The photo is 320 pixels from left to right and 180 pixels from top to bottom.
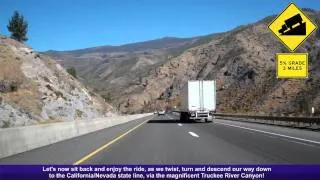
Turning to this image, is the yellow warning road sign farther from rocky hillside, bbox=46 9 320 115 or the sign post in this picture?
rocky hillside, bbox=46 9 320 115

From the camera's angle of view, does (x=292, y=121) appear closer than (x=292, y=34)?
No

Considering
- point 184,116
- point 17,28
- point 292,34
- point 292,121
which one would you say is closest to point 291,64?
point 292,34

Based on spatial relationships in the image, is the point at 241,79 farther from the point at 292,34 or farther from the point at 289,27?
the point at 292,34

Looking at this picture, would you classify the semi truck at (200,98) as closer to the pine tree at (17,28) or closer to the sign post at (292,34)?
the sign post at (292,34)

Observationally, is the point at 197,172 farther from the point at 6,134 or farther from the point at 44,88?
the point at 44,88

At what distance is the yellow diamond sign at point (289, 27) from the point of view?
21734mm

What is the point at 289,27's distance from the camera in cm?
2267

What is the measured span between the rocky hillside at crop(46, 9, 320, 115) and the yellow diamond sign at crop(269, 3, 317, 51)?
34355mm

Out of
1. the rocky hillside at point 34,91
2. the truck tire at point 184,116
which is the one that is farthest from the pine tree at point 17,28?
the truck tire at point 184,116

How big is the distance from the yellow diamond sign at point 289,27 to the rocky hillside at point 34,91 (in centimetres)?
2642

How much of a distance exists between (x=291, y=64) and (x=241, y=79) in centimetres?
7814

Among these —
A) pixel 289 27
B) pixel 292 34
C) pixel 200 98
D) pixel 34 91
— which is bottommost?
pixel 200 98

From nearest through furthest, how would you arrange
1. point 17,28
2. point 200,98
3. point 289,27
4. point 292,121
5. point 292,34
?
point 292,34
point 289,27
point 292,121
point 200,98
point 17,28

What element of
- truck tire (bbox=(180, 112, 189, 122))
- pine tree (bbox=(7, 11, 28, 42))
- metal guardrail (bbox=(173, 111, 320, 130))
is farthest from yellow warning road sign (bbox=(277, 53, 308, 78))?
pine tree (bbox=(7, 11, 28, 42))
